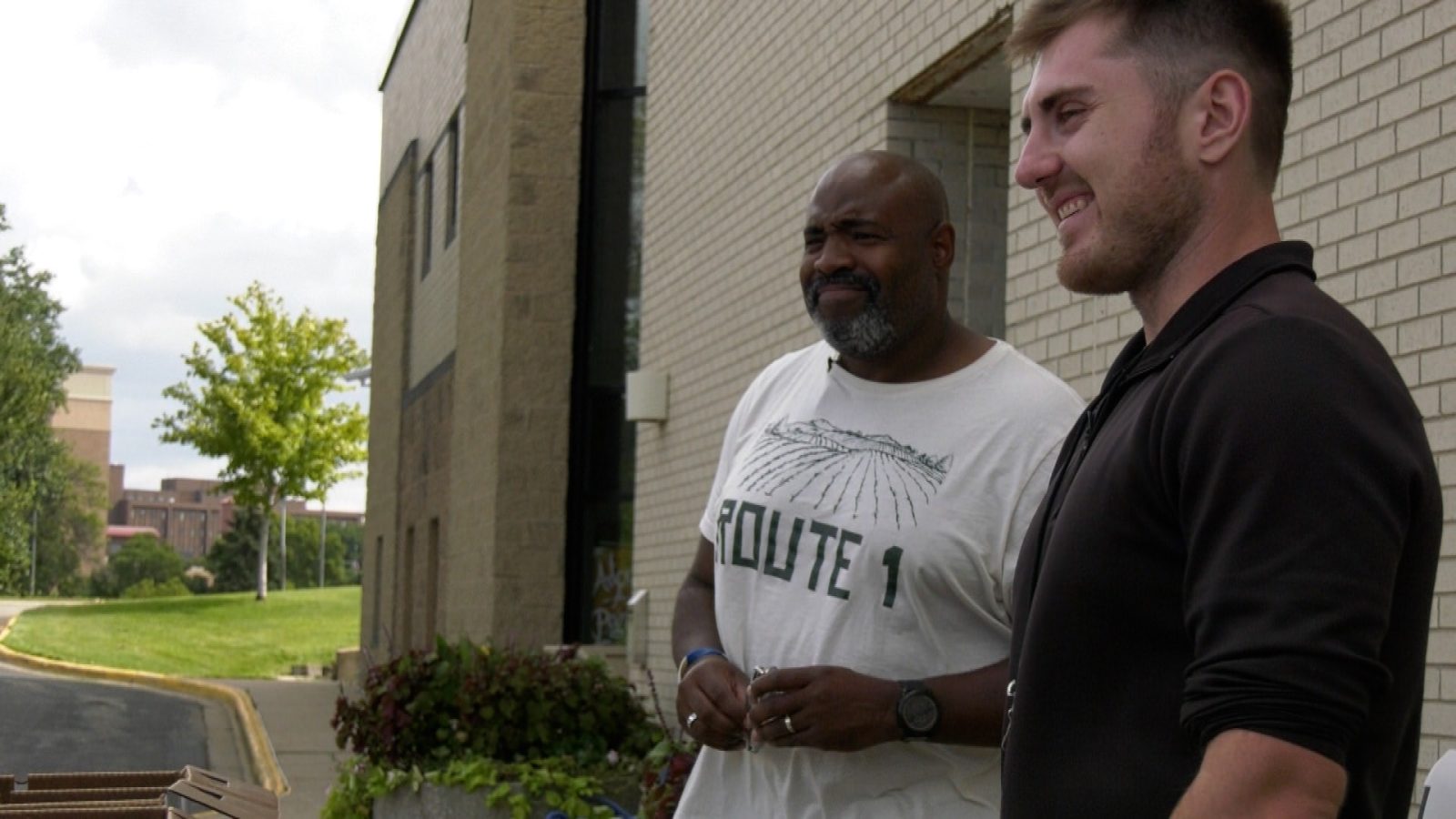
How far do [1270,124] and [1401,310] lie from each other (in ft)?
8.63

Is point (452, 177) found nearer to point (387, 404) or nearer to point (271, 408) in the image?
point (387, 404)

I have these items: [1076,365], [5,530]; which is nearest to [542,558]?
[1076,365]

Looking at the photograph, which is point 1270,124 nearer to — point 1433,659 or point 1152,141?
point 1152,141

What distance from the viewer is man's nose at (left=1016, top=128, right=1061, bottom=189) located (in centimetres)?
190

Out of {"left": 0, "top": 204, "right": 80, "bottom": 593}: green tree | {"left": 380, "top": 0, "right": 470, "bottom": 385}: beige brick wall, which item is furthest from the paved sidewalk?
{"left": 0, "top": 204, "right": 80, "bottom": 593}: green tree

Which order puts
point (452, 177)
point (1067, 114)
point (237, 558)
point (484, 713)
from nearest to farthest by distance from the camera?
point (1067, 114) → point (484, 713) → point (452, 177) → point (237, 558)

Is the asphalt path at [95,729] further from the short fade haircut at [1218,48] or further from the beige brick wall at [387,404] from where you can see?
the short fade haircut at [1218,48]

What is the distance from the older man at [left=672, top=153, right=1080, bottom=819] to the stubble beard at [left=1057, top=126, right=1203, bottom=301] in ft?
3.98

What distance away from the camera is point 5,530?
5409 cm

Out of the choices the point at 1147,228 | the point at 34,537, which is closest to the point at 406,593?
the point at 1147,228

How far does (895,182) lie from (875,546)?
2.27 feet

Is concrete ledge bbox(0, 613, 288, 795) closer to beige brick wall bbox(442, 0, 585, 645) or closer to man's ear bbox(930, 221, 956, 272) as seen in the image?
beige brick wall bbox(442, 0, 585, 645)

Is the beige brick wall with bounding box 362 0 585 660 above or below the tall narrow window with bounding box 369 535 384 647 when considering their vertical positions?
above

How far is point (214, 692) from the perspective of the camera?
23750 millimetres
